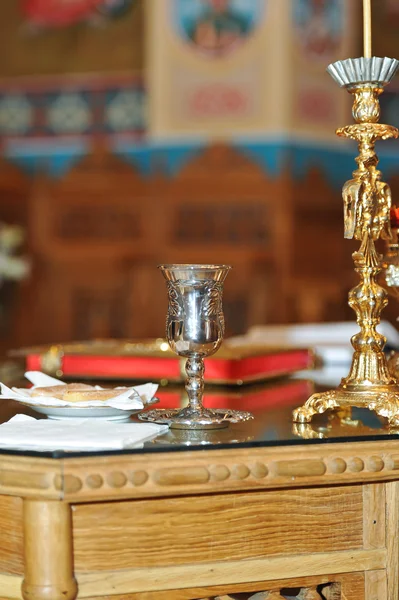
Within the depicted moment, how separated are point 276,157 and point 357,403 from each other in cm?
393

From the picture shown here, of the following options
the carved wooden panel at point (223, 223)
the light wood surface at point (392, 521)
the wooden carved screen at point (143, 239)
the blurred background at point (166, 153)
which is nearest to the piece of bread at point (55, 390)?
the light wood surface at point (392, 521)

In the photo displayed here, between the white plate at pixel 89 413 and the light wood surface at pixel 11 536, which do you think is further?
the white plate at pixel 89 413

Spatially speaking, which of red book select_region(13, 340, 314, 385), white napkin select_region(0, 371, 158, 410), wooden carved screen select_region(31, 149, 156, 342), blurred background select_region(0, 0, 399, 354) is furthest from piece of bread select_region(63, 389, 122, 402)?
wooden carved screen select_region(31, 149, 156, 342)

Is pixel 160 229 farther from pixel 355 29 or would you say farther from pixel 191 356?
pixel 191 356

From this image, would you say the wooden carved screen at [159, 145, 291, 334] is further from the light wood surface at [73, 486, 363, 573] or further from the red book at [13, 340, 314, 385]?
the light wood surface at [73, 486, 363, 573]

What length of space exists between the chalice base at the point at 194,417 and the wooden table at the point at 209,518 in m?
0.03

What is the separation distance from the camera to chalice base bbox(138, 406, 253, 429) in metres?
1.23

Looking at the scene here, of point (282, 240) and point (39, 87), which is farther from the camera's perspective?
point (39, 87)

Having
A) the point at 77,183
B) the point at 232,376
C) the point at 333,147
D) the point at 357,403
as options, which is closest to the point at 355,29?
the point at 333,147

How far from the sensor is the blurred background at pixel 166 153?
5.09 meters

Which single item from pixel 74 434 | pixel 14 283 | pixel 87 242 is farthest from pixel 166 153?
pixel 74 434

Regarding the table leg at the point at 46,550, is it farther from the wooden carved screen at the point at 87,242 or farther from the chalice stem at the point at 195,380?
the wooden carved screen at the point at 87,242

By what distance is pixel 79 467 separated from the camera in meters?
1.05

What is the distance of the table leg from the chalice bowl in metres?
0.21
